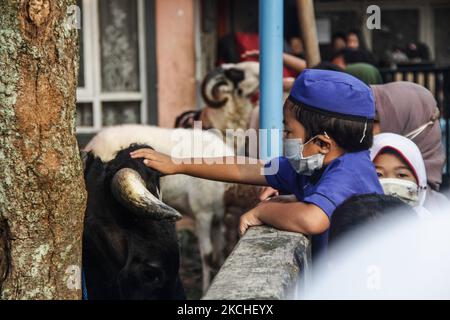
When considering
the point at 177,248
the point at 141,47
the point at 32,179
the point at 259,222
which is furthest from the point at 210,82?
the point at 32,179

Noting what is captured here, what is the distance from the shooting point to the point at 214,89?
8.13m

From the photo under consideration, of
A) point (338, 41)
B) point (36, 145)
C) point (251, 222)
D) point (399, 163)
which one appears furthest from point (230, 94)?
point (36, 145)

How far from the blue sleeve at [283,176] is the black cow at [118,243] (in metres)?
0.51

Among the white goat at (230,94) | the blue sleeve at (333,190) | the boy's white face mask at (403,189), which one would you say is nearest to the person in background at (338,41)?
the white goat at (230,94)

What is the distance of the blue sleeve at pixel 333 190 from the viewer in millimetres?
3459

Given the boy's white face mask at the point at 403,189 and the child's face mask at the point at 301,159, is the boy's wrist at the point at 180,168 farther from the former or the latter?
the boy's white face mask at the point at 403,189

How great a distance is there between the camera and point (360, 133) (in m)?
3.67

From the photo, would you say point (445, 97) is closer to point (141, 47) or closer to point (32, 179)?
point (141, 47)

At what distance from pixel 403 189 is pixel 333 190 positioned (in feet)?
2.45

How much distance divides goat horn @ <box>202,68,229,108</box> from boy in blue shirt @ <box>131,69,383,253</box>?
4.28 metres

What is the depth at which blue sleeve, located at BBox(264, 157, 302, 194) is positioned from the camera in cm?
399

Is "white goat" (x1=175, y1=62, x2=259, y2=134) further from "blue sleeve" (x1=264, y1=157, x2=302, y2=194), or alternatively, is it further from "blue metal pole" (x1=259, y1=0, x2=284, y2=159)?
"blue sleeve" (x1=264, y1=157, x2=302, y2=194)

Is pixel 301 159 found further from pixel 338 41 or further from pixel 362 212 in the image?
pixel 338 41

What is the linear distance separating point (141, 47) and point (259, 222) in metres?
5.96
